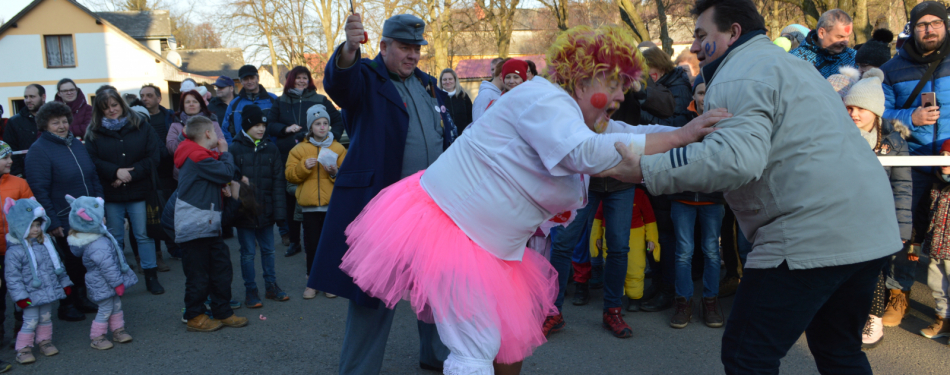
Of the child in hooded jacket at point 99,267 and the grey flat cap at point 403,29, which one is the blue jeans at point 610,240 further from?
the child in hooded jacket at point 99,267

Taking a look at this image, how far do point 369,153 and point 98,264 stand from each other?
2.81m

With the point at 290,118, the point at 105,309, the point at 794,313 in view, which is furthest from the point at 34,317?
the point at 794,313

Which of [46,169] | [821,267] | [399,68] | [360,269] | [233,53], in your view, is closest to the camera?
[821,267]

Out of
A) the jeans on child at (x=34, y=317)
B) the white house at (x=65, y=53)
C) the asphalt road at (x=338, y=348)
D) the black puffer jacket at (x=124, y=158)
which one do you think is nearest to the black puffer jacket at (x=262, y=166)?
the black puffer jacket at (x=124, y=158)

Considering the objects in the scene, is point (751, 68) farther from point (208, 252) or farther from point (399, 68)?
point (208, 252)

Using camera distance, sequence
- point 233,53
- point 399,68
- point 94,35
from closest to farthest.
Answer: point 399,68, point 94,35, point 233,53

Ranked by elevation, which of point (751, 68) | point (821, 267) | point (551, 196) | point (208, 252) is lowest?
point (208, 252)

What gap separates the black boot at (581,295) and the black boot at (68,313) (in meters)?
4.26

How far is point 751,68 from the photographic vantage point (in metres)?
2.16

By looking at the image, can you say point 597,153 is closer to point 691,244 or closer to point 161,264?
point 691,244

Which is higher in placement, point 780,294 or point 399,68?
point 399,68

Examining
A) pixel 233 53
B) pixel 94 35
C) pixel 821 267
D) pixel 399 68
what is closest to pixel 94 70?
pixel 94 35

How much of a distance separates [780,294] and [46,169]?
565cm

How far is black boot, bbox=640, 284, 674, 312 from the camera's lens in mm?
5014
